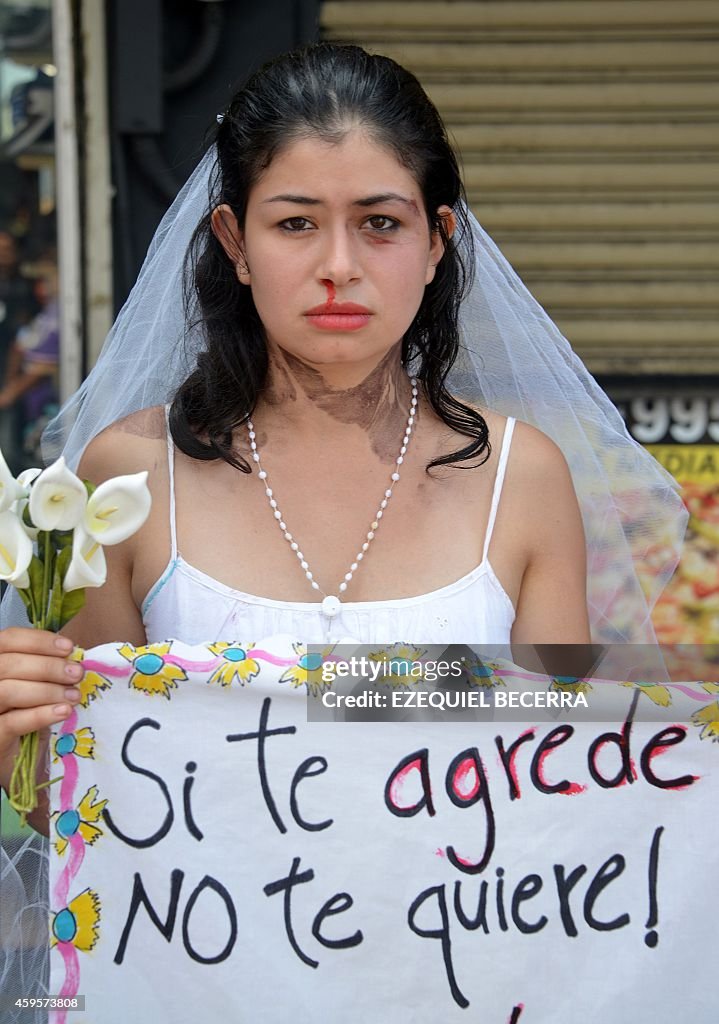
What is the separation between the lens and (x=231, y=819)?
1.71 m

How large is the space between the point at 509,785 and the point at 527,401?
86cm

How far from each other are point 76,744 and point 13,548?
1.11 ft

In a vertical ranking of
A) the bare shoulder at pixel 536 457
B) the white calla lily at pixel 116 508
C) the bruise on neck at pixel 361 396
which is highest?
the bruise on neck at pixel 361 396

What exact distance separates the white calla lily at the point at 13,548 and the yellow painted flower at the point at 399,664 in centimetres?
52

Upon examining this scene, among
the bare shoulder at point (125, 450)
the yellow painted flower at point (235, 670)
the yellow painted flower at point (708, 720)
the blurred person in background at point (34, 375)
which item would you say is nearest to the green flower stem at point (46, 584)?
the yellow painted flower at point (235, 670)

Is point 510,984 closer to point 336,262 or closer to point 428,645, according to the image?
point 428,645

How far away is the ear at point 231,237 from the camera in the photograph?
6.39 feet

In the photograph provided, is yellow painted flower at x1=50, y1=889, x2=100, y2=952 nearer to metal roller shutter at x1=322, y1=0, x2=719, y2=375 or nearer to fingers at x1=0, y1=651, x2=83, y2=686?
fingers at x1=0, y1=651, x2=83, y2=686

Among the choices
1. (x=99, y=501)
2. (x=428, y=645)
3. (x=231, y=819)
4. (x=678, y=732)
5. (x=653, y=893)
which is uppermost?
(x=99, y=501)

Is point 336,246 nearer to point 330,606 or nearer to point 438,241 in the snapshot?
point 438,241

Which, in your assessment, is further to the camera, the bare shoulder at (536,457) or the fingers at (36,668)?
the bare shoulder at (536,457)

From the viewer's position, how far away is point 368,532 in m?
1.99

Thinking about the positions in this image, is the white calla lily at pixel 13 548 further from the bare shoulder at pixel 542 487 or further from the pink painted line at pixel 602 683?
Answer: the bare shoulder at pixel 542 487

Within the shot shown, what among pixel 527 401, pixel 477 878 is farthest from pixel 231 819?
pixel 527 401
